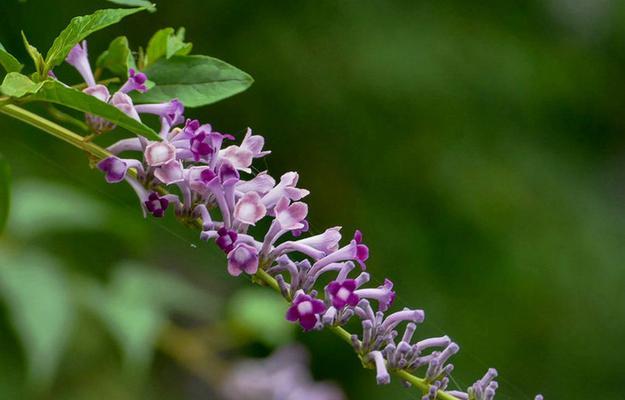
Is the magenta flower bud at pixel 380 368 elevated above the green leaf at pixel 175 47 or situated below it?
below

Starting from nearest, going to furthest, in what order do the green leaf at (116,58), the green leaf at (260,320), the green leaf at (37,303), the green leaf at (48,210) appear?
1. the green leaf at (116,58)
2. the green leaf at (37,303)
3. the green leaf at (48,210)
4. the green leaf at (260,320)

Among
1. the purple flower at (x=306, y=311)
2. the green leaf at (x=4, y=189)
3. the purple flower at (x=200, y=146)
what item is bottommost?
the green leaf at (x=4, y=189)

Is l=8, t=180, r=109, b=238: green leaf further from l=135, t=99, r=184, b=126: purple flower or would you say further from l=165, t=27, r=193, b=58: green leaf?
l=135, t=99, r=184, b=126: purple flower

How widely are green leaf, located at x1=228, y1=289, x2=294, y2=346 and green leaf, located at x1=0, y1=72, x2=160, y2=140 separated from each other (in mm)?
1972

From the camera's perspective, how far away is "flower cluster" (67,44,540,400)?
96 cm

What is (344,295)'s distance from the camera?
3.18 feet

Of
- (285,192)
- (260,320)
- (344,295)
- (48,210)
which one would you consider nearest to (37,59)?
(285,192)

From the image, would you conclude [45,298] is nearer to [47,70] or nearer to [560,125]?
[47,70]

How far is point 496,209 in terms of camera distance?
13.2 feet

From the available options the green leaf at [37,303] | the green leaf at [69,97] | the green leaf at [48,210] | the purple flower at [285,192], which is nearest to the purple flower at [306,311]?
the purple flower at [285,192]

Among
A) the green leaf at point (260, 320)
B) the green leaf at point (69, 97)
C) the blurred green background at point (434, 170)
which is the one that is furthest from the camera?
the blurred green background at point (434, 170)

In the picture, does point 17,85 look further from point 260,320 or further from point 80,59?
point 260,320

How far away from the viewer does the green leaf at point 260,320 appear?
290cm

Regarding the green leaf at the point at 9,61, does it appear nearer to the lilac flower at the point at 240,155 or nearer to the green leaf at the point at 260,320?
the lilac flower at the point at 240,155
